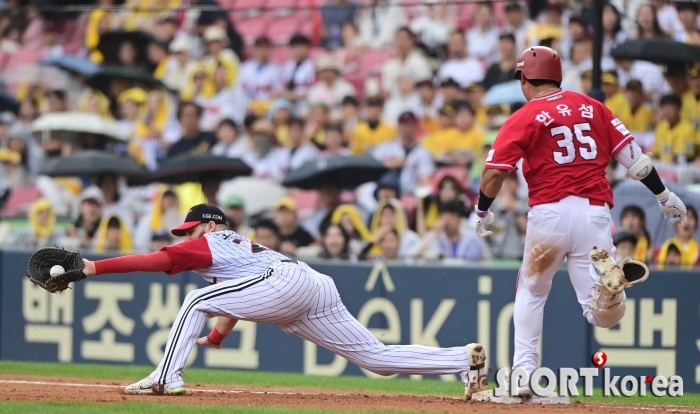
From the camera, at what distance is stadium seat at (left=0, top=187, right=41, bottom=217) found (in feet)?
45.1

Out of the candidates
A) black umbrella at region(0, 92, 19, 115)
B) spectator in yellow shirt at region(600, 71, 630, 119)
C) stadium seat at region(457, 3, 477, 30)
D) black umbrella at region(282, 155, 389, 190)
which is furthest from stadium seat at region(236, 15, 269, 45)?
spectator in yellow shirt at region(600, 71, 630, 119)

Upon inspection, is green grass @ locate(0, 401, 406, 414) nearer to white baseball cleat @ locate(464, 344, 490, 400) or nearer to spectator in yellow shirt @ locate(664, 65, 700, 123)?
white baseball cleat @ locate(464, 344, 490, 400)

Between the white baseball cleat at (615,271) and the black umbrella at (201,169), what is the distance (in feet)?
22.0

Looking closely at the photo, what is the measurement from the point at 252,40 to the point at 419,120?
102 inches

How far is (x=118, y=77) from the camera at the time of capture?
14180mm

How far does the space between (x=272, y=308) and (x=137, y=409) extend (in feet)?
3.73

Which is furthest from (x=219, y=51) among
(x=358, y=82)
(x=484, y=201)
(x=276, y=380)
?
(x=484, y=201)

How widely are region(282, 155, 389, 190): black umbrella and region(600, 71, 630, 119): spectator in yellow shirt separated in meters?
2.65

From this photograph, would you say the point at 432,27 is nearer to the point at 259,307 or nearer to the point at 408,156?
the point at 408,156

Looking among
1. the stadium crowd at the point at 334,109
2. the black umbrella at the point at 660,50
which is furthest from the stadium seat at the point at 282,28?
the black umbrella at the point at 660,50

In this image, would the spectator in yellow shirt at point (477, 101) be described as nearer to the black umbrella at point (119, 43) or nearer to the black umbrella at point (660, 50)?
the black umbrella at point (660, 50)

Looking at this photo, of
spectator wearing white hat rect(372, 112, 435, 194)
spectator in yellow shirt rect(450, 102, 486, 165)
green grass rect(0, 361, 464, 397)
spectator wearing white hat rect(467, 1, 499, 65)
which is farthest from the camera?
spectator wearing white hat rect(467, 1, 499, 65)

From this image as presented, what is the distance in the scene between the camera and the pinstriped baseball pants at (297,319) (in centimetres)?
719

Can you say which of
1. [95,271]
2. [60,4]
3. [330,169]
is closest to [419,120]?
[330,169]
